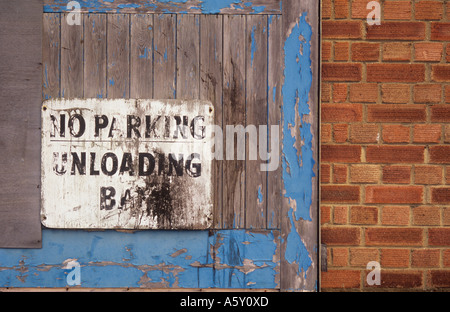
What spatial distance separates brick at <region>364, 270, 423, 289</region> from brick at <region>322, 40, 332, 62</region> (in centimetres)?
111

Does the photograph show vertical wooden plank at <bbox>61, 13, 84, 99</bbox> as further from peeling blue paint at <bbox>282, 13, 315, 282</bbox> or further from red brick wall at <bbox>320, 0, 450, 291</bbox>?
red brick wall at <bbox>320, 0, 450, 291</bbox>

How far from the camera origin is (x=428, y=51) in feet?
5.66

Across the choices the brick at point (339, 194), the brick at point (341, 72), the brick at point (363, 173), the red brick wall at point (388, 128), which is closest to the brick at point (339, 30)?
the red brick wall at point (388, 128)

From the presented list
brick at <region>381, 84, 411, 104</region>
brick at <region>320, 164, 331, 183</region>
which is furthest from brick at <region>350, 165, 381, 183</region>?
brick at <region>381, 84, 411, 104</region>

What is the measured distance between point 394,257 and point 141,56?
1.63m

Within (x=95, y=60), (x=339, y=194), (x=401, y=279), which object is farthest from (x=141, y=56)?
(x=401, y=279)

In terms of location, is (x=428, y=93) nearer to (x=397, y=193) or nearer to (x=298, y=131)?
(x=397, y=193)

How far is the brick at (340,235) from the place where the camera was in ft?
5.71

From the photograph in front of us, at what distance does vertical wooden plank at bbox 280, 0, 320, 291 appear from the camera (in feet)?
5.72

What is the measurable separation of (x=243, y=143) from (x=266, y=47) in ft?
1.64

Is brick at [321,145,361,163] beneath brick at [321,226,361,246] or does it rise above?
above

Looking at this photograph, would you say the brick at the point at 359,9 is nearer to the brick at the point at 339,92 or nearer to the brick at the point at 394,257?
the brick at the point at 339,92

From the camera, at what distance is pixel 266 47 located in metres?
1.75

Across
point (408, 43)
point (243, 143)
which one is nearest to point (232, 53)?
point (243, 143)
